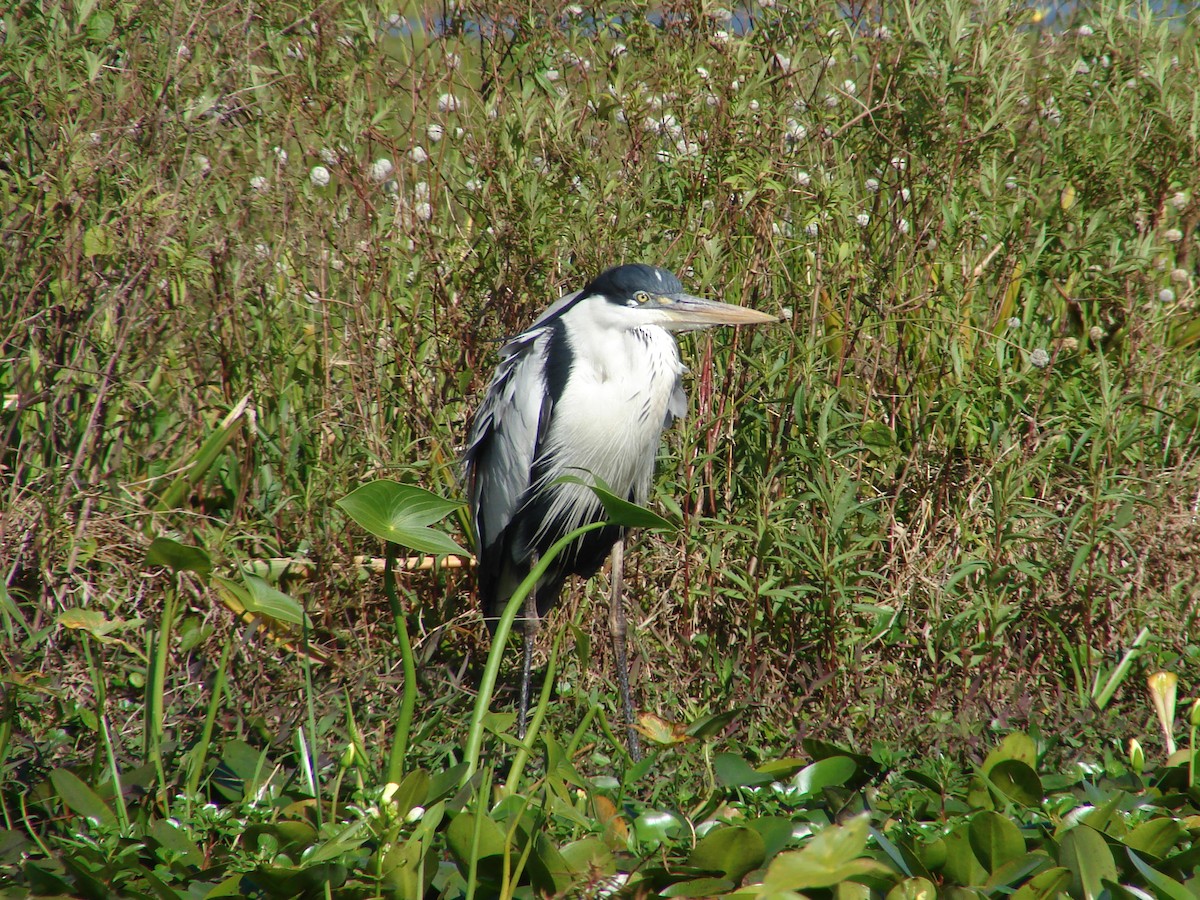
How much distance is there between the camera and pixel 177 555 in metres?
1.87

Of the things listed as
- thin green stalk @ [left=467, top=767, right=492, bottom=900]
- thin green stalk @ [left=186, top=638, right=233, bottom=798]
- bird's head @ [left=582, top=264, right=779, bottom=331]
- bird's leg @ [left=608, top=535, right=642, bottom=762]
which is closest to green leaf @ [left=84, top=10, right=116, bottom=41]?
bird's head @ [left=582, top=264, right=779, bottom=331]

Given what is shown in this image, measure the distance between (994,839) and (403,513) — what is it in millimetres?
1285

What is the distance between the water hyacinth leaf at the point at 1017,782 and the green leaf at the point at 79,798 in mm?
1799

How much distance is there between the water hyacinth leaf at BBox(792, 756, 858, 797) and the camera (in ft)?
7.12

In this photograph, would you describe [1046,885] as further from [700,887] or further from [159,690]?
[159,690]

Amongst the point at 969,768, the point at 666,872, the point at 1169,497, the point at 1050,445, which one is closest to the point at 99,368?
the point at 666,872

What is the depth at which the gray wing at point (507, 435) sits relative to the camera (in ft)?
9.50

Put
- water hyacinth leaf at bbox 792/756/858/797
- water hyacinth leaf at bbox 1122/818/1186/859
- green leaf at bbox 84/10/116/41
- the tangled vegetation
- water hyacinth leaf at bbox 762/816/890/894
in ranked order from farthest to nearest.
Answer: green leaf at bbox 84/10/116/41, the tangled vegetation, water hyacinth leaf at bbox 792/756/858/797, water hyacinth leaf at bbox 1122/818/1186/859, water hyacinth leaf at bbox 762/816/890/894

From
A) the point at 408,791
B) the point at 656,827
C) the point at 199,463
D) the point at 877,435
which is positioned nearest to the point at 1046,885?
the point at 656,827

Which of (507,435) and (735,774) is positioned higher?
(507,435)

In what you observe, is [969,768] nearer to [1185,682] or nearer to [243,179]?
[1185,682]

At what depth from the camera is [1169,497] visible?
9.46 ft

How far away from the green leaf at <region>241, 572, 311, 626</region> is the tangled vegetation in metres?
0.29

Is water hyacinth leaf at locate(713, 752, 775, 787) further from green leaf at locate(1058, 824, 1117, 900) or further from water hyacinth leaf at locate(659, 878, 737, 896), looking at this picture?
green leaf at locate(1058, 824, 1117, 900)
